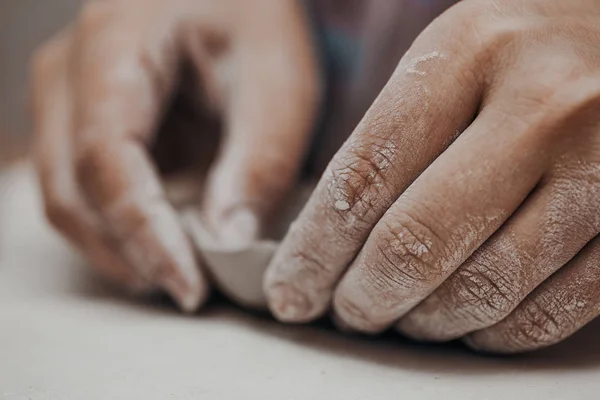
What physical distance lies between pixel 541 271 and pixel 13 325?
21.1 inches

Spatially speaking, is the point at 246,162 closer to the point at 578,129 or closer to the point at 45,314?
the point at 45,314

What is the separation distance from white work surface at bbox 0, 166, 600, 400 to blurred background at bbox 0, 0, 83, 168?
1021 millimetres

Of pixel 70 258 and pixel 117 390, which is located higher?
pixel 117 390

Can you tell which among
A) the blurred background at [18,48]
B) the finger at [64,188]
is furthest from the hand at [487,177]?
the blurred background at [18,48]

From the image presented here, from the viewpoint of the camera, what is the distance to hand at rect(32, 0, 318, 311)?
82 centimetres

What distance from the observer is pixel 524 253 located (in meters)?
0.52

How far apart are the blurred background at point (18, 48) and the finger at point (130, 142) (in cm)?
72

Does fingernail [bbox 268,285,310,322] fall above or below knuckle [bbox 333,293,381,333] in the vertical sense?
below

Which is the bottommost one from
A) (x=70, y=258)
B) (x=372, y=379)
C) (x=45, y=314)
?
(x=70, y=258)

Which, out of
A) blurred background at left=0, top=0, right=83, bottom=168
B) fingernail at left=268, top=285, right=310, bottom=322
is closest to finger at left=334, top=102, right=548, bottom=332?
fingernail at left=268, top=285, right=310, bottom=322

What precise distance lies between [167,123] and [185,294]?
35 cm

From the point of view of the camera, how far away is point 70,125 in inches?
39.0

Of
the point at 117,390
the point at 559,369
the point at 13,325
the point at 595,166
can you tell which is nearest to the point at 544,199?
the point at 595,166

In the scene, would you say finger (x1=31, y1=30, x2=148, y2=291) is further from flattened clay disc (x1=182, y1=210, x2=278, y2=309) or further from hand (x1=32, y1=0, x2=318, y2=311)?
flattened clay disc (x1=182, y1=210, x2=278, y2=309)
